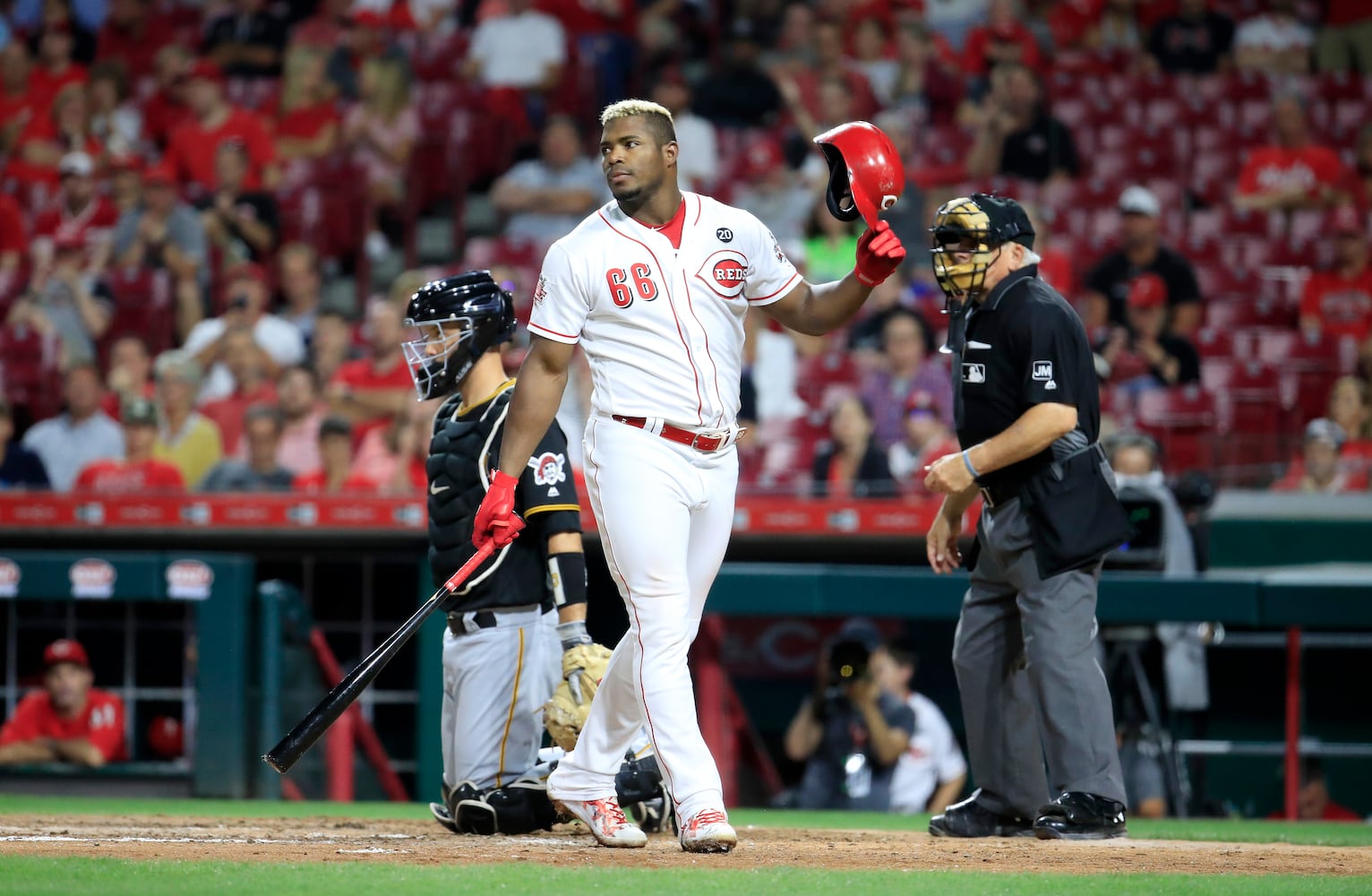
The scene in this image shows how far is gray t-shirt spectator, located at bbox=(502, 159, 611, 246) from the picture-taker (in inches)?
437

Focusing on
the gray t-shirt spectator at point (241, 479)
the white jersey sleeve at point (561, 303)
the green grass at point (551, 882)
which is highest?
the white jersey sleeve at point (561, 303)

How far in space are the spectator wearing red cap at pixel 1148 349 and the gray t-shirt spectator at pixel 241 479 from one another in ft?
13.4

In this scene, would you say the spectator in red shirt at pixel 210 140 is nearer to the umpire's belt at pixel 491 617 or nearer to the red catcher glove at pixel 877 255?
the umpire's belt at pixel 491 617

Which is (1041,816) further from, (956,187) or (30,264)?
(30,264)

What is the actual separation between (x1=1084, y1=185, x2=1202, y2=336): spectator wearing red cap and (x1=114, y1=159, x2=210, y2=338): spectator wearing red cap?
210 inches

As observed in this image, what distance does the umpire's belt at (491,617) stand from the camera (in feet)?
16.1

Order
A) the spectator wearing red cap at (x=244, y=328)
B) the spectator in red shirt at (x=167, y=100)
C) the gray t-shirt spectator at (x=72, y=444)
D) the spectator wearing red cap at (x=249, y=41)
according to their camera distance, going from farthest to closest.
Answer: the spectator wearing red cap at (x=249, y=41) < the spectator in red shirt at (x=167, y=100) < the spectator wearing red cap at (x=244, y=328) < the gray t-shirt spectator at (x=72, y=444)

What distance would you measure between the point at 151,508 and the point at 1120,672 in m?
4.15

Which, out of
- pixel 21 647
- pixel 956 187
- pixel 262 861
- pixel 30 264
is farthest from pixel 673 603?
pixel 30 264

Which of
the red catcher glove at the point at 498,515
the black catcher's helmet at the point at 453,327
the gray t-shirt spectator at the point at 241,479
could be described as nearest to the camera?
the red catcher glove at the point at 498,515

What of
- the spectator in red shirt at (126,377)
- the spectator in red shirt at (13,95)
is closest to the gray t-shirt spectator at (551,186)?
the spectator in red shirt at (126,377)

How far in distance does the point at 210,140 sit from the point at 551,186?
256 centimetres

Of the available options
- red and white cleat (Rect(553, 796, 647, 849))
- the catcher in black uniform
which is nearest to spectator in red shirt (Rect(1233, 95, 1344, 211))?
the catcher in black uniform

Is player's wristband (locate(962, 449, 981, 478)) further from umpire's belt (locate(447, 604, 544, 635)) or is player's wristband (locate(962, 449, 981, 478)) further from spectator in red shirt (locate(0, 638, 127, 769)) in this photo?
spectator in red shirt (locate(0, 638, 127, 769))
